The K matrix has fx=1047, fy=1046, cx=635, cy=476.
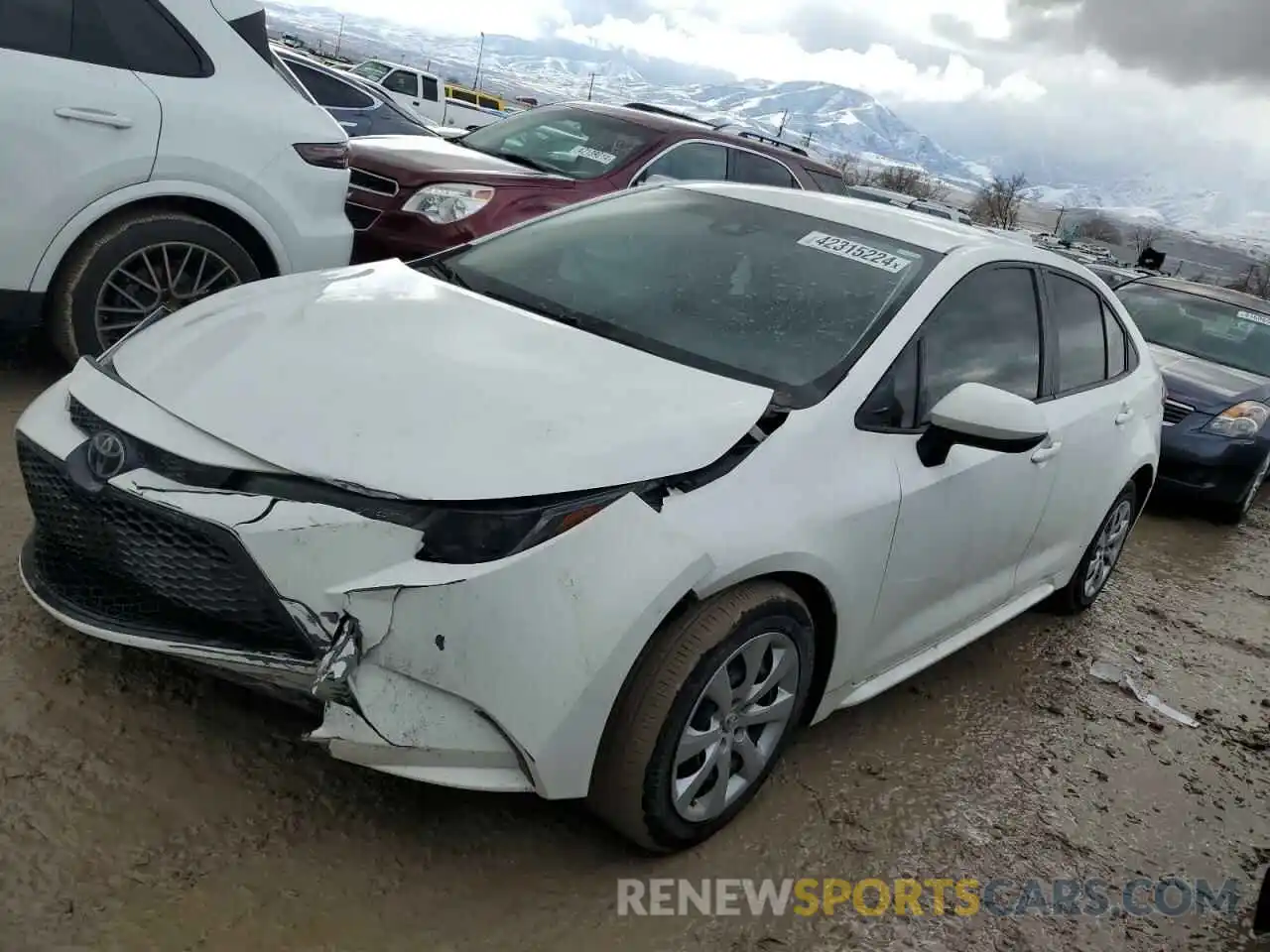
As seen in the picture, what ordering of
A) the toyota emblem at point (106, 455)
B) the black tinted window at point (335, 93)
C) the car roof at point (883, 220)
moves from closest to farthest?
the toyota emblem at point (106, 455)
the car roof at point (883, 220)
the black tinted window at point (335, 93)

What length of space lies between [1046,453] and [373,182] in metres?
4.03

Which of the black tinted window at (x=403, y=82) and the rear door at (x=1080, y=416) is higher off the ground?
the rear door at (x=1080, y=416)

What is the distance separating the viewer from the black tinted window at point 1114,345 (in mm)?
4227

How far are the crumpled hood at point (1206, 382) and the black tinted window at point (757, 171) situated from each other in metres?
2.88

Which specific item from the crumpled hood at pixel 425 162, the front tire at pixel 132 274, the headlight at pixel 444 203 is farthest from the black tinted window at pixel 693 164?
the front tire at pixel 132 274

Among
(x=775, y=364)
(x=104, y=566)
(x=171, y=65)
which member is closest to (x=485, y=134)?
(x=171, y=65)

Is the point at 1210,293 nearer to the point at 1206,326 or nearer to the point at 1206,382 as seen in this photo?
the point at 1206,326

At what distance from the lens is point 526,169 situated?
6504mm

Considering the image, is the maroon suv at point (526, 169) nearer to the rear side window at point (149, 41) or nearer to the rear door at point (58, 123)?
the rear side window at point (149, 41)

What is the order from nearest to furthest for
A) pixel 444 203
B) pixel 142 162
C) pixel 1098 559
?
pixel 142 162, pixel 1098 559, pixel 444 203

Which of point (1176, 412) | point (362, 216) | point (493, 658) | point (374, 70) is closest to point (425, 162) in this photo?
point (362, 216)

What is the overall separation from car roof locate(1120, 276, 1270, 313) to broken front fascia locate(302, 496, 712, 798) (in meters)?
8.29

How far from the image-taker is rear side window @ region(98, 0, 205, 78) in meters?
4.07

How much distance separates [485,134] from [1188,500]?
5.53 meters
